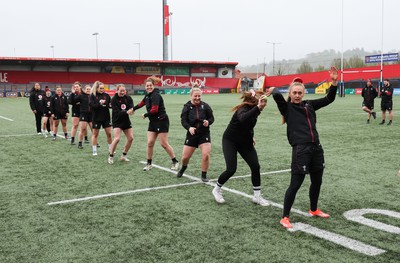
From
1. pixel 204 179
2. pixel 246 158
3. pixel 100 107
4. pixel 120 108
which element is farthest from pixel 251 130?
pixel 100 107

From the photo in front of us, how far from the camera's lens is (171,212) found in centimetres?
580

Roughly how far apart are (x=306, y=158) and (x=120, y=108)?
5374 millimetres

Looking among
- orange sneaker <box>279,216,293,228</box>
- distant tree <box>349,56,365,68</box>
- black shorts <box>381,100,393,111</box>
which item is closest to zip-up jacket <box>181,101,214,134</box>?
orange sneaker <box>279,216,293,228</box>

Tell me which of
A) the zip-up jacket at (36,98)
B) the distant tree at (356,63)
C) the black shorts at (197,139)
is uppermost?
the distant tree at (356,63)

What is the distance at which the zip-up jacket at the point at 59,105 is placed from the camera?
44.9 ft

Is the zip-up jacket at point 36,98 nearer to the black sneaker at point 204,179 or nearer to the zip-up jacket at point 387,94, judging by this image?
the black sneaker at point 204,179

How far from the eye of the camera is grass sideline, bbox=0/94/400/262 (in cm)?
439

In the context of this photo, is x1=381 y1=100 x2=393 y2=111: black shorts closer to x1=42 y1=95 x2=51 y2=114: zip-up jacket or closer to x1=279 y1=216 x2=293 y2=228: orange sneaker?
x1=42 y1=95 x2=51 y2=114: zip-up jacket

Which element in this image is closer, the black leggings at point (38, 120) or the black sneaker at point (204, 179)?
the black sneaker at point (204, 179)

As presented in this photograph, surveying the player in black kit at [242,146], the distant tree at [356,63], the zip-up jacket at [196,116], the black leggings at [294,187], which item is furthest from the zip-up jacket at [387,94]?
the distant tree at [356,63]

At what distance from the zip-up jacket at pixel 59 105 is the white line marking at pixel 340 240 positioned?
34.1 ft

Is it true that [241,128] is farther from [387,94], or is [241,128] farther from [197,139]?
[387,94]

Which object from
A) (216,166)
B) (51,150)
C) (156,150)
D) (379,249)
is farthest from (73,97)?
(379,249)

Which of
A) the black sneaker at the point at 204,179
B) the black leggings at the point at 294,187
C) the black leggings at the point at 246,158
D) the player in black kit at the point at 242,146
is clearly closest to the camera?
the black leggings at the point at 294,187
